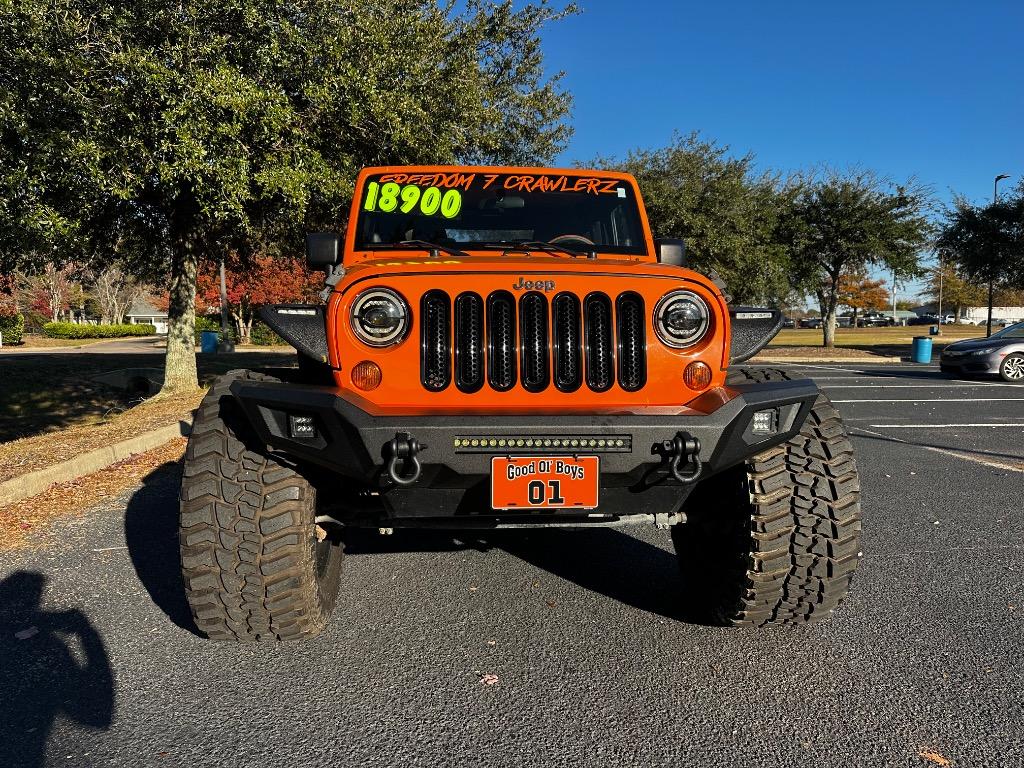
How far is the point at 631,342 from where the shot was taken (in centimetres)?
260

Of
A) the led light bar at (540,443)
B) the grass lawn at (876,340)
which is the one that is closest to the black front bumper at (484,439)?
the led light bar at (540,443)

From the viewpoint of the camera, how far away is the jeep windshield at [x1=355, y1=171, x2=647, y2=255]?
3.69 meters

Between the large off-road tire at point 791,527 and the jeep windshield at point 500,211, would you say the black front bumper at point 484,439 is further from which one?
the jeep windshield at point 500,211

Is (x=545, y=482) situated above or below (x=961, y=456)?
above

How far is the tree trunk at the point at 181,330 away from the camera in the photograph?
11062 millimetres

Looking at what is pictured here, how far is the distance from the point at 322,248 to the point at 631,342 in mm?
1699

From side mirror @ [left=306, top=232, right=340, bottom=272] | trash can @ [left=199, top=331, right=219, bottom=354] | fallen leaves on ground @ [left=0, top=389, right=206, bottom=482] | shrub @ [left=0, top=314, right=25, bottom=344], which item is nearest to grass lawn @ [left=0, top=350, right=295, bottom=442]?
fallen leaves on ground @ [left=0, top=389, right=206, bottom=482]

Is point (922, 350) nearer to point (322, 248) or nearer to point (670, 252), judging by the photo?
point (670, 252)

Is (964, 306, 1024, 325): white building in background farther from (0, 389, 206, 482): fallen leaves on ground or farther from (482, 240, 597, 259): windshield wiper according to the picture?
(482, 240, 597, 259): windshield wiper

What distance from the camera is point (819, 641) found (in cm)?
280

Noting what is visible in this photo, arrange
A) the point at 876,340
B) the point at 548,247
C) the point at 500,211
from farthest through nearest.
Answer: the point at 876,340 → the point at 500,211 → the point at 548,247

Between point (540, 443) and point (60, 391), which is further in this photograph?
point (60, 391)

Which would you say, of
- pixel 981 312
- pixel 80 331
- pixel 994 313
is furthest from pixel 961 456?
pixel 981 312

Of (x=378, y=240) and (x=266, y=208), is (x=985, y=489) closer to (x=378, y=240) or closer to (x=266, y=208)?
(x=378, y=240)
